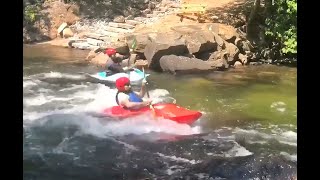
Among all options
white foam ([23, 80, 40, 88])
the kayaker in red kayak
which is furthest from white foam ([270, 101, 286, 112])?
white foam ([23, 80, 40, 88])

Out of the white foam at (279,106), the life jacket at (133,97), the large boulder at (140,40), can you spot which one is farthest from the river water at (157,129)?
the large boulder at (140,40)

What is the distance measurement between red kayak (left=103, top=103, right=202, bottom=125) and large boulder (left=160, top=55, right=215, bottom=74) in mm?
335

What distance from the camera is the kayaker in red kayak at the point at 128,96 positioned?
319 cm

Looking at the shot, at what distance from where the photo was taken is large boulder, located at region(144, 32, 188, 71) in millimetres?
3430

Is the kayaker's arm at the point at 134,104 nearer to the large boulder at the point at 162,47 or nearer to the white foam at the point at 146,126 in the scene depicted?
the white foam at the point at 146,126

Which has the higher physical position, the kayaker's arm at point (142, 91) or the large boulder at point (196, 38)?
the large boulder at point (196, 38)

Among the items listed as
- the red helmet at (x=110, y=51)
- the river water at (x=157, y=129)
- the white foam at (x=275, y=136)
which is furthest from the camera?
the red helmet at (x=110, y=51)

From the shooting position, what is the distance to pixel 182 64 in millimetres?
3453

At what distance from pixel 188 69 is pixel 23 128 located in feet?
4.21

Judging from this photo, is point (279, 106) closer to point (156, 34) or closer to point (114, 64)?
point (156, 34)

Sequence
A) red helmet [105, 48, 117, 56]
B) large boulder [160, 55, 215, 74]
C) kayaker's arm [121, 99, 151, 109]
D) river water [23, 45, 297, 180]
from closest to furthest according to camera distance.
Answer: river water [23, 45, 297, 180], kayaker's arm [121, 99, 151, 109], red helmet [105, 48, 117, 56], large boulder [160, 55, 215, 74]

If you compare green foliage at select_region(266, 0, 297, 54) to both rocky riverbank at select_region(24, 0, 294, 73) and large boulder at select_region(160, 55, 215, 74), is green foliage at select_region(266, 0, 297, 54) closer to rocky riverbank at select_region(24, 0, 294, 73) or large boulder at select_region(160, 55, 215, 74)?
rocky riverbank at select_region(24, 0, 294, 73)

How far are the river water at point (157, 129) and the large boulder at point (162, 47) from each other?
0.14 m

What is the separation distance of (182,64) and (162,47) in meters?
0.20
